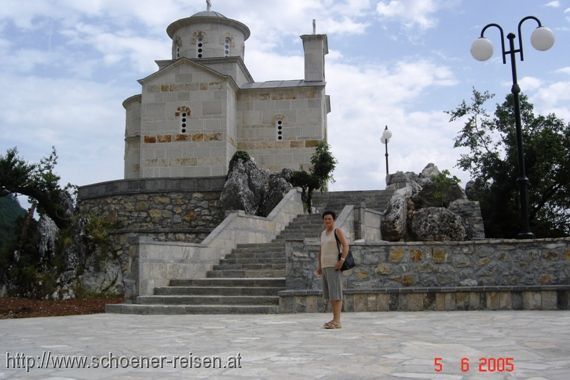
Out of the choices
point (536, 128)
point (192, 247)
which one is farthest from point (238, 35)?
point (192, 247)

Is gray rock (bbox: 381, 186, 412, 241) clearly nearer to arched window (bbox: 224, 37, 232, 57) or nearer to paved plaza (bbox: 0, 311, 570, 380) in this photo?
paved plaza (bbox: 0, 311, 570, 380)

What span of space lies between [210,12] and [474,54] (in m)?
21.5

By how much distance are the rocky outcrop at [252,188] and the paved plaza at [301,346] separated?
10.5 metres

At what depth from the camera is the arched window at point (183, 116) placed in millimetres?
26094

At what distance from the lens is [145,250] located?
41.5ft

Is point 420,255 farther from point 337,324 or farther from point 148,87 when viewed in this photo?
point 148,87

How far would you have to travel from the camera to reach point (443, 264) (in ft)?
35.7

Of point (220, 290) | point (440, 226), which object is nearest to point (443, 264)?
point (220, 290)

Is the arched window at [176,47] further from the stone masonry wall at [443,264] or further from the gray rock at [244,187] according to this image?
the stone masonry wall at [443,264]

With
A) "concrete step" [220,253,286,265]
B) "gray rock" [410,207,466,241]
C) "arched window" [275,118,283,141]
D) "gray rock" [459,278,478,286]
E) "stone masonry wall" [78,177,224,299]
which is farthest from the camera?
"arched window" [275,118,283,141]

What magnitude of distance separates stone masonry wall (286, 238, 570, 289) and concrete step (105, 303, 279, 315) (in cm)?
70

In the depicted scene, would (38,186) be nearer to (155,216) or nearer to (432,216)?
(155,216)
